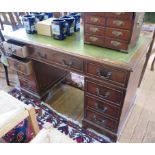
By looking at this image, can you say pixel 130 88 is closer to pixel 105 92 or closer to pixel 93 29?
pixel 105 92

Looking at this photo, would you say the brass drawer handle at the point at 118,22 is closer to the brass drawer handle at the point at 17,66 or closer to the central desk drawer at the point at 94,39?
the central desk drawer at the point at 94,39

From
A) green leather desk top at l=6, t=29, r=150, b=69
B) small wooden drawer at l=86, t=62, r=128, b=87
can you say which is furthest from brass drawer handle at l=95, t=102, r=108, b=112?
green leather desk top at l=6, t=29, r=150, b=69

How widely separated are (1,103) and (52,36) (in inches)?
25.1

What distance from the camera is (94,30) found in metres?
1.08

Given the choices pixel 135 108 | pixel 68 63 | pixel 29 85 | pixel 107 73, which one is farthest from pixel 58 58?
pixel 135 108

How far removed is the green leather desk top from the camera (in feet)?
3.31

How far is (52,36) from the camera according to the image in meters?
1.33

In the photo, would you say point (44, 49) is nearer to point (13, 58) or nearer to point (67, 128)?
point (13, 58)

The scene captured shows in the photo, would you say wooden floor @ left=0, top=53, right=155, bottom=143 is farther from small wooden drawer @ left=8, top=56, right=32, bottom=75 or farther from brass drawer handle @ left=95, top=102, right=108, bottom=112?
small wooden drawer @ left=8, top=56, right=32, bottom=75

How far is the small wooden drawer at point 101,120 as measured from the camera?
4.09 ft

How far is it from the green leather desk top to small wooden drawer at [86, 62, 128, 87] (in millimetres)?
59

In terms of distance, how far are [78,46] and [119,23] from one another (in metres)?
0.33
